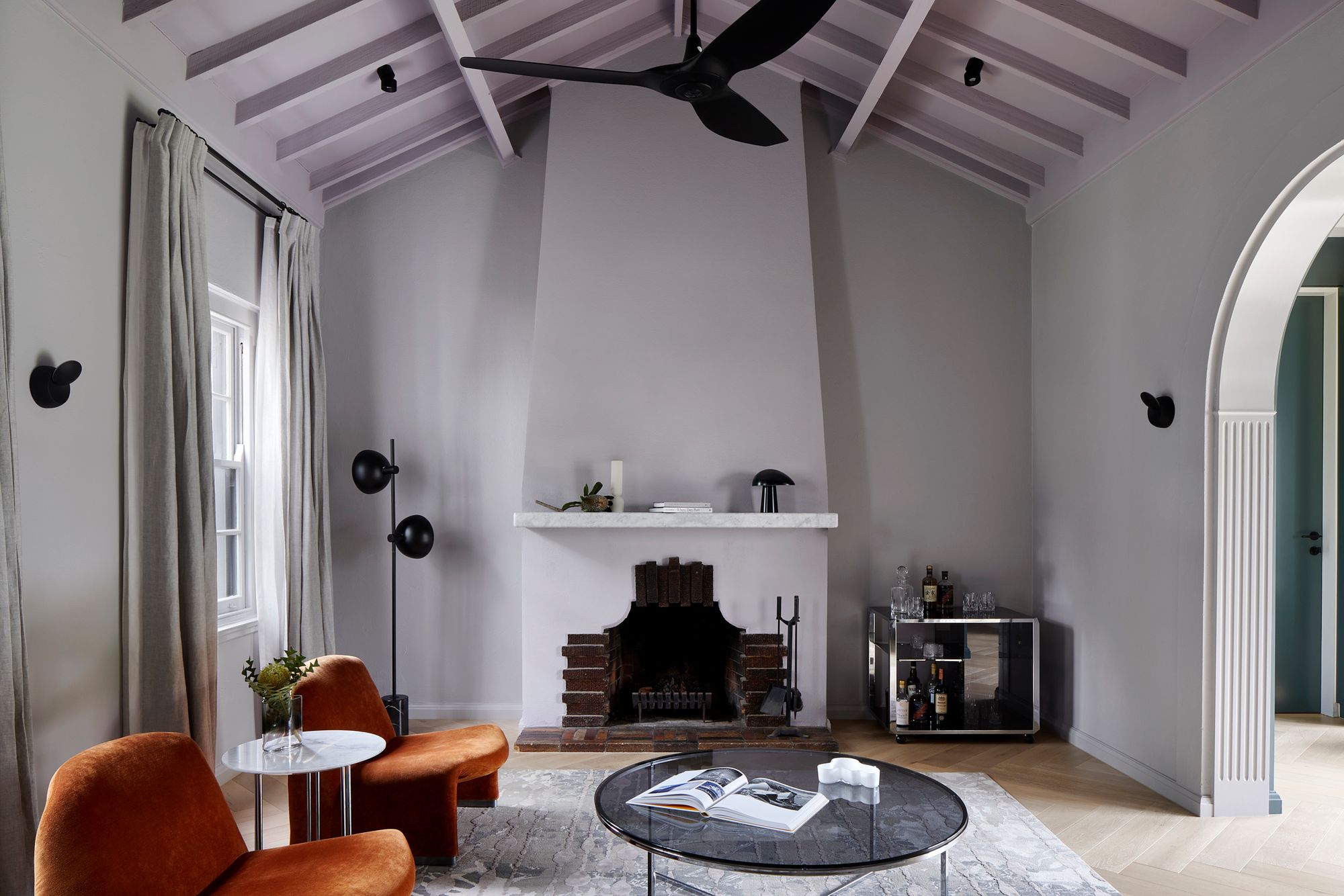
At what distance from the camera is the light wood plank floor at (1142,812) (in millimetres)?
3129

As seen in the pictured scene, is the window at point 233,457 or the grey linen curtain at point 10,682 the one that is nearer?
the grey linen curtain at point 10,682

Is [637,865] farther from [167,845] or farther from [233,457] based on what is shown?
[233,457]

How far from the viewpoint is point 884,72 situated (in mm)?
4383

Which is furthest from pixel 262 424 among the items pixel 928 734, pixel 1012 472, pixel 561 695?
pixel 1012 472

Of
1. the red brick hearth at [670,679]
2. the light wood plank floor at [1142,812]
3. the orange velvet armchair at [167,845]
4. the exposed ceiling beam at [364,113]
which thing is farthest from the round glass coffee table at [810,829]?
the exposed ceiling beam at [364,113]

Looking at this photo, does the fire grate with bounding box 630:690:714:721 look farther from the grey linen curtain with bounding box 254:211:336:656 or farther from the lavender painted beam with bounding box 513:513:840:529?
the grey linen curtain with bounding box 254:211:336:656

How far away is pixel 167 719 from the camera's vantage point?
3.21 m

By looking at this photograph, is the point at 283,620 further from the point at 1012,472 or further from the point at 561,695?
the point at 1012,472

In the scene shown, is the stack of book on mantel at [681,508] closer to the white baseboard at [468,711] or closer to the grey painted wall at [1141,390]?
the white baseboard at [468,711]

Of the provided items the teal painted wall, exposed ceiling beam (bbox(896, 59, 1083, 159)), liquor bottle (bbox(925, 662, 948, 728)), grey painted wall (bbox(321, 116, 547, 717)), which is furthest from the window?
the teal painted wall

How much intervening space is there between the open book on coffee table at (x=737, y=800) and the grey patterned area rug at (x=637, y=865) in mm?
458

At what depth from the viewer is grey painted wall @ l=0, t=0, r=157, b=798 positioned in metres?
2.72

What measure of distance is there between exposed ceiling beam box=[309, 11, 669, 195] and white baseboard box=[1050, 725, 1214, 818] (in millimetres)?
4507

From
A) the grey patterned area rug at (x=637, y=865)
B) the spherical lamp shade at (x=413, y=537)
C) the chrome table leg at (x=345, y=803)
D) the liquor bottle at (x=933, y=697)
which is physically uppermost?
the spherical lamp shade at (x=413, y=537)
